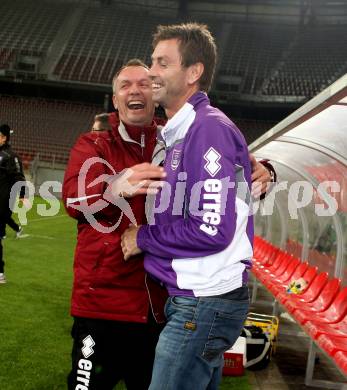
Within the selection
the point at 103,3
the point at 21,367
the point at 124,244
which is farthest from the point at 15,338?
the point at 103,3

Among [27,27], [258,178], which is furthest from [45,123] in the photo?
[258,178]

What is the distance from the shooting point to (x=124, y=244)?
7.17ft

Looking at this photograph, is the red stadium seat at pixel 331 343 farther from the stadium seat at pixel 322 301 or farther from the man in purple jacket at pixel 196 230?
the man in purple jacket at pixel 196 230

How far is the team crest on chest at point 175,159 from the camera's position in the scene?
6.59 feet

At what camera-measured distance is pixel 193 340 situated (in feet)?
6.30

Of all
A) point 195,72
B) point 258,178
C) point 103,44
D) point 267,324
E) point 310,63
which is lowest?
point 267,324

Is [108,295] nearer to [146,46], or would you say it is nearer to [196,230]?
[196,230]

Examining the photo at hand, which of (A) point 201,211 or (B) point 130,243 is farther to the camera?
(B) point 130,243

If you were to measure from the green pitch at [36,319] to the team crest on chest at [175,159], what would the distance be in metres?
3.08

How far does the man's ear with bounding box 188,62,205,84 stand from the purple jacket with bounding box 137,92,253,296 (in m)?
0.08

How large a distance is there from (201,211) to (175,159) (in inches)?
9.5

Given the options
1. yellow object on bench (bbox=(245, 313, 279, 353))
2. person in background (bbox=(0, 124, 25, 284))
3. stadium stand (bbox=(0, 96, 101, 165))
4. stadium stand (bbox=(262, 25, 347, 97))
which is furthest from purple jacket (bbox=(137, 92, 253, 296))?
stadium stand (bbox=(262, 25, 347, 97))

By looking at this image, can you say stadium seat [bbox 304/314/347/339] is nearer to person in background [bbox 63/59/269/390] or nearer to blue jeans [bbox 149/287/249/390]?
person in background [bbox 63/59/269/390]

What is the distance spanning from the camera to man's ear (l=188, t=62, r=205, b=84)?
6.94 ft
